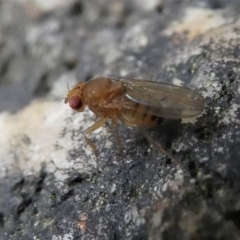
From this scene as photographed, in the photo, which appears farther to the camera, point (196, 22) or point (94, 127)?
point (196, 22)

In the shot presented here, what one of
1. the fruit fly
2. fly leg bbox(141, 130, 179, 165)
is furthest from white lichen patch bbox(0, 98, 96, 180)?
fly leg bbox(141, 130, 179, 165)

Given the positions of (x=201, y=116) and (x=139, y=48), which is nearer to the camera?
(x=201, y=116)

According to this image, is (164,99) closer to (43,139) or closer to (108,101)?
(108,101)

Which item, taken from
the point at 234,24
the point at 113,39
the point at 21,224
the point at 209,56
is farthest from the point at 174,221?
the point at 113,39

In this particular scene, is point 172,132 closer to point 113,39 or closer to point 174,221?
point 174,221

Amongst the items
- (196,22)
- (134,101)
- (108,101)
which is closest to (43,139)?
(108,101)

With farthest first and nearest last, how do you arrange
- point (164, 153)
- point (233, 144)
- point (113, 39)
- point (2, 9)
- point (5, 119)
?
1. point (2, 9)
2. point (113, 39)
3. point (5, 119)
4. point (164, 153)
5. point (233, 144)

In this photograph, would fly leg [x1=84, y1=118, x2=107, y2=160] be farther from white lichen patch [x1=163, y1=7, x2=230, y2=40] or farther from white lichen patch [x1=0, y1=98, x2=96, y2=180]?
white lichen patch [x1=163, y1=7, x2=230, y2=40]
